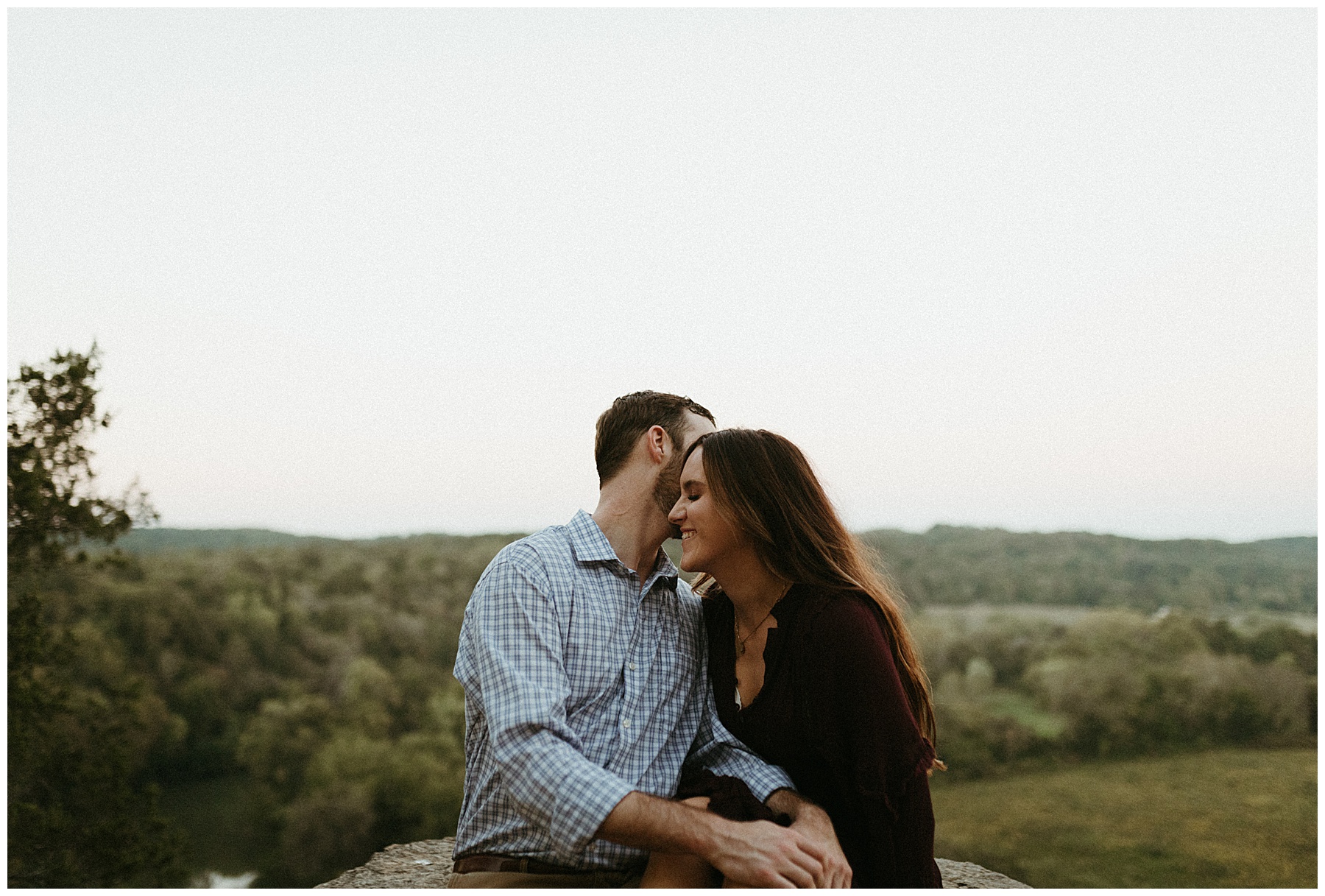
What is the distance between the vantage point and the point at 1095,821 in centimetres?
653

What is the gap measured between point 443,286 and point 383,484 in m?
1.66

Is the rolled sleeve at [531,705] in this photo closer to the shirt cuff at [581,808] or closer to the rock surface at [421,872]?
the shirt cuff at [581,808]

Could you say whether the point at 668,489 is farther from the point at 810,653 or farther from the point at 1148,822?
the point at 1148,822

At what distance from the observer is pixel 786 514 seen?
1.99m

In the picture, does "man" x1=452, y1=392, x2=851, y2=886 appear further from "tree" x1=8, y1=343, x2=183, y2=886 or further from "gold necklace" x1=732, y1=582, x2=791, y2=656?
"tree" x1=8, y1=343, x2=183, y2=886

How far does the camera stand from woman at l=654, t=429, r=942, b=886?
72.3 inches

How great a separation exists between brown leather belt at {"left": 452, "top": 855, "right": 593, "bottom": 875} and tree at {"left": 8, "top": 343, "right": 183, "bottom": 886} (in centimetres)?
395

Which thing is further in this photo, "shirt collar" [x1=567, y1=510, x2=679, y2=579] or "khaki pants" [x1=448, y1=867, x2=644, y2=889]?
"shirt collar" [x1=567, y1=510, x2=679, y2=579]

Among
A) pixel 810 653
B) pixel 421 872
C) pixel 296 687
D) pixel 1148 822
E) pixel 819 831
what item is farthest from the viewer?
pixel 296 687

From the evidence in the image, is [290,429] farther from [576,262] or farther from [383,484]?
[576,262]

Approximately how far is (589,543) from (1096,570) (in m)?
6.80

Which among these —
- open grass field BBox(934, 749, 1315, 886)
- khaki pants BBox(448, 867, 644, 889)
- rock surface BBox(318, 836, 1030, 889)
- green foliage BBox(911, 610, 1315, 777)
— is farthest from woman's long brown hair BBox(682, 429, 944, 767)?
green foliage BBox(911, 610, 1315, 777)

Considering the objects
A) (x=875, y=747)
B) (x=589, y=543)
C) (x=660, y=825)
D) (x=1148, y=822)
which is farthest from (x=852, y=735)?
(x=1148, y=822)

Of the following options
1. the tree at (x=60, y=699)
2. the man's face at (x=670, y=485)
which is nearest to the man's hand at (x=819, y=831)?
Result: the man's face at (x=670, y=485)
